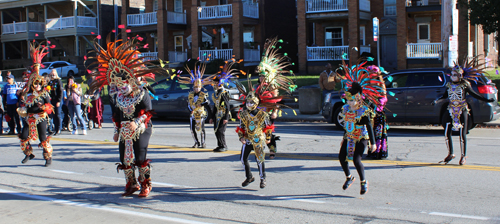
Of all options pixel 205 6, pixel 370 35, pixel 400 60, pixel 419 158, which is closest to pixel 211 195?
pixel 419 158

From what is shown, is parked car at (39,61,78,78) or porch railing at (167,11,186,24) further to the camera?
parked car at (39,61,78,78)

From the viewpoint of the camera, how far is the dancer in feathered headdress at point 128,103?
6031 millimetres

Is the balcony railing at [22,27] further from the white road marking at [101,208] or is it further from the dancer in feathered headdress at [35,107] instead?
the white road marking at [101,208]

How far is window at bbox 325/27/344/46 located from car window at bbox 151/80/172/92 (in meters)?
15.8

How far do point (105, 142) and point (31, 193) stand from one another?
4943 mm

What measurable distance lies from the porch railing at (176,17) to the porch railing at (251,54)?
19.4ft

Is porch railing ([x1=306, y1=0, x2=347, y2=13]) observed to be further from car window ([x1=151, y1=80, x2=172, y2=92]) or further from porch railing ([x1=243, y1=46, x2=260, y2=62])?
car window ([x1=151, y1=80, x2=172, y2=92])

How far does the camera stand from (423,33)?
28203 millimetres

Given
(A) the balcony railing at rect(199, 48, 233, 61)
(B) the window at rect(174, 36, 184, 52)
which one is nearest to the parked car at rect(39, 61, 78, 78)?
(B) the window at rect(174, 36, 184, 52)

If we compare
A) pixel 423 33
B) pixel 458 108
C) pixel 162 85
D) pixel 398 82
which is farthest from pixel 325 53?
pixel 458 108

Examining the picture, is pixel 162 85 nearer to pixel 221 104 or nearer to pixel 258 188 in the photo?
pixel 221 104

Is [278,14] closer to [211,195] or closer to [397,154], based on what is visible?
[397,154]

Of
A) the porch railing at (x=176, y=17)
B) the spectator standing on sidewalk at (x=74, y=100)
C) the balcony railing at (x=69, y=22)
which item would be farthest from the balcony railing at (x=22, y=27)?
the spectator standing on sidewalk at (x=74, y=100)

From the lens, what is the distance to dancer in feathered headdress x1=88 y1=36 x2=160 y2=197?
603 cm
